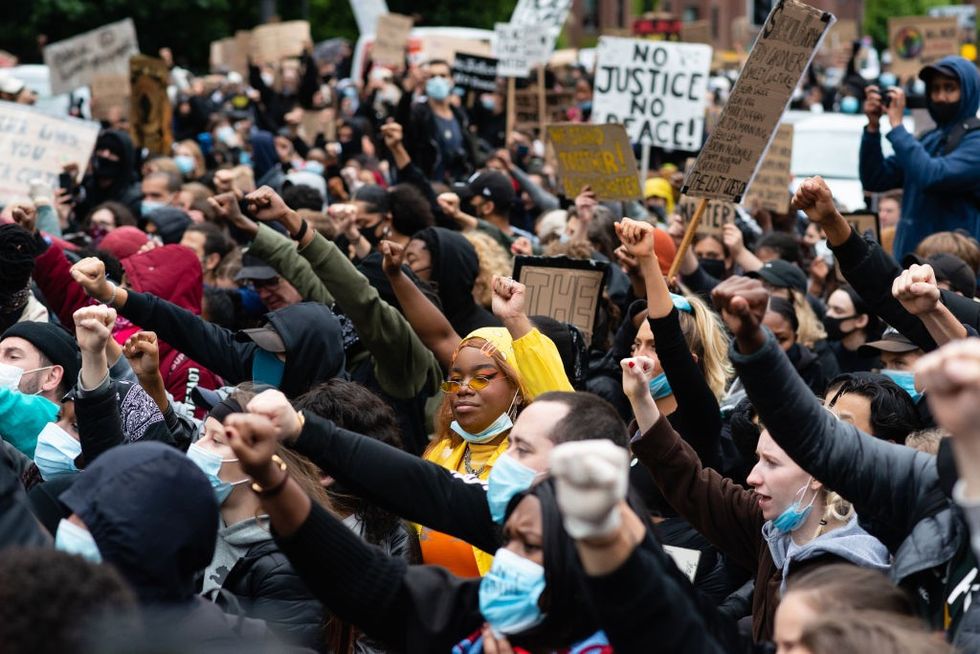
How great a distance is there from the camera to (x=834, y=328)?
818cm

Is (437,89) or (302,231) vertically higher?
(302,231)

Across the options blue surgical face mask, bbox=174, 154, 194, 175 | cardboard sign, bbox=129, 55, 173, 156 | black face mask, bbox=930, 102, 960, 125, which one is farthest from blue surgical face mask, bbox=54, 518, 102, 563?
cardboard sign, bbox=129, 55, 173, 156

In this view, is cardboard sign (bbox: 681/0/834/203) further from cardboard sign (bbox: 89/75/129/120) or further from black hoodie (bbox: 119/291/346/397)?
cardboard sign (bbox: 89/75/129/120)

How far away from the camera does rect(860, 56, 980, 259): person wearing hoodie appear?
26.6 ft

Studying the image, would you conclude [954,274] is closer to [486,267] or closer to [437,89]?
[486,267]

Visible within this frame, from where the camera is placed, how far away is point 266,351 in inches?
229

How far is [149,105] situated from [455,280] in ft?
25.1

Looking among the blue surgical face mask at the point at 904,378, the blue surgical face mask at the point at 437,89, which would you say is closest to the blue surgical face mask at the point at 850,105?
the blue surgical face mask at the point at 437,89

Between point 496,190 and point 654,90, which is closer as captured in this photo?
point 496,190

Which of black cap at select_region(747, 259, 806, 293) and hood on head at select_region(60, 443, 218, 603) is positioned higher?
hood on head at select_region(60, 443, 218, 603)

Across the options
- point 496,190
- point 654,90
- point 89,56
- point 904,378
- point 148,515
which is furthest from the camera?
point 89,56

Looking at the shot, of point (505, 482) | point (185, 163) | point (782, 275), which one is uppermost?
point (505, 482)

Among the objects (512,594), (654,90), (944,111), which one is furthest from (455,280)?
(512,594)

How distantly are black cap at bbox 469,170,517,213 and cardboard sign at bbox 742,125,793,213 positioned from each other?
2.12 metres
